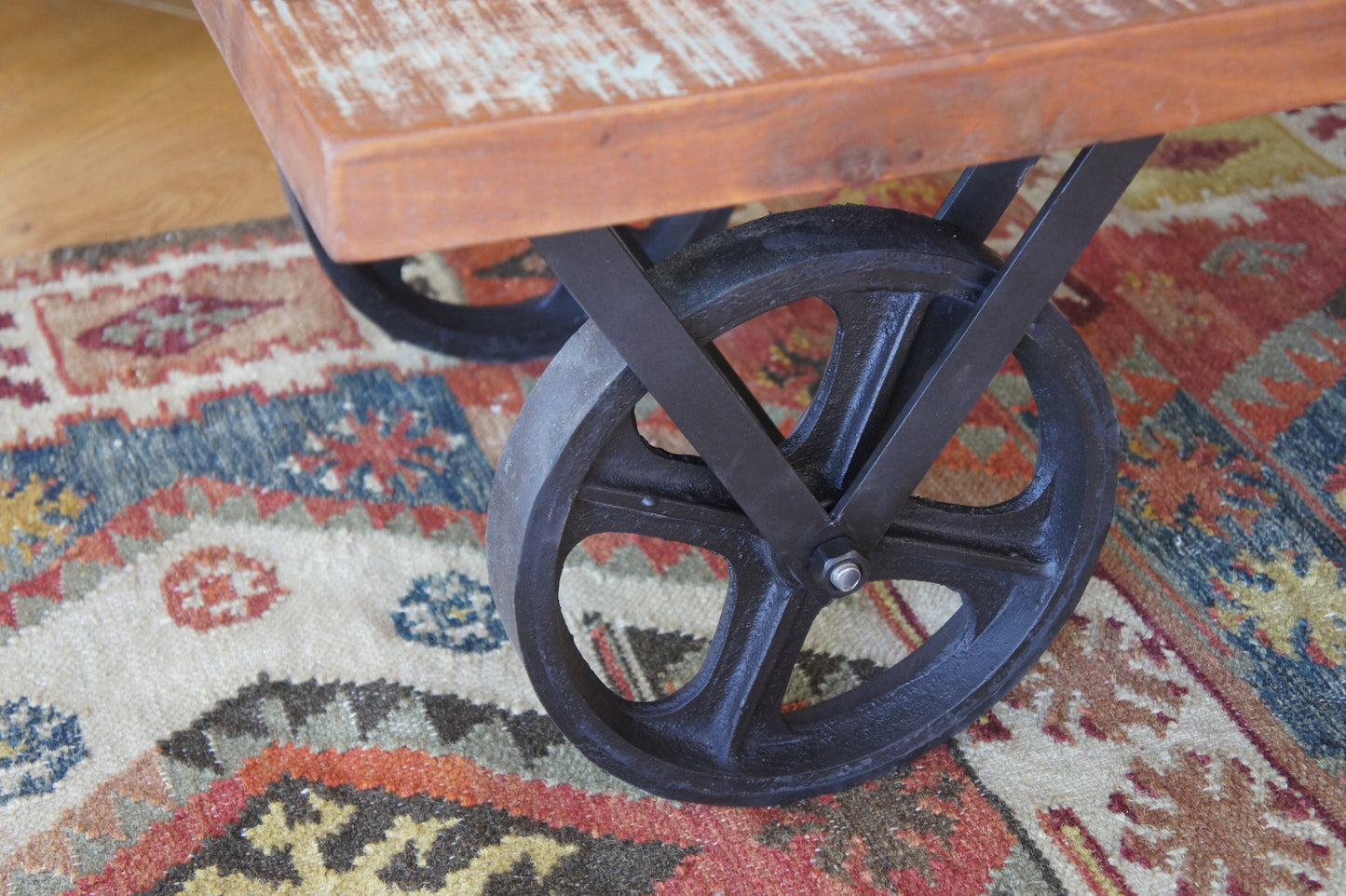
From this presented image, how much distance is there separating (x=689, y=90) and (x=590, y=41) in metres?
0.09

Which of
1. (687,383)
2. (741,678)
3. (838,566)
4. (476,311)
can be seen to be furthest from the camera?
(476,311)

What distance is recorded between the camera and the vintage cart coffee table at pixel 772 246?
0.68 meters

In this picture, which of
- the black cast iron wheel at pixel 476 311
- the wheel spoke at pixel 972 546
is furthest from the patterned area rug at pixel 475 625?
the wheel spoke at pixel 972 546

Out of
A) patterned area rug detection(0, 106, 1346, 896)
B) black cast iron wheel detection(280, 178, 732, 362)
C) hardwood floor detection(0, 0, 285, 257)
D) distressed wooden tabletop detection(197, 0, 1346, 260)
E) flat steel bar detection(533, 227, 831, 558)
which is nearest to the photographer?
distressed wooden tabletop detection(197, 0, 1346, 260)

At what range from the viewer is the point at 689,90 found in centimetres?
68

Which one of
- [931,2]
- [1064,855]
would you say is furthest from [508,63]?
[1064,855]

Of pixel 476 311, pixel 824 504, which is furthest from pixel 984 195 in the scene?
pixel 476 311

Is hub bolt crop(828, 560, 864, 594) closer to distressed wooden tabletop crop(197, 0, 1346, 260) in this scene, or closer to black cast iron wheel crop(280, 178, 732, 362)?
distressed wooden tabletop crop(197, 0, 1346, 260)

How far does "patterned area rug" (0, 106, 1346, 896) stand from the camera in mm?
1093

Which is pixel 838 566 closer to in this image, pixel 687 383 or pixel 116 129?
pixel 687 383

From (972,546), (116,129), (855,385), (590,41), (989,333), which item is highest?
(590,41)

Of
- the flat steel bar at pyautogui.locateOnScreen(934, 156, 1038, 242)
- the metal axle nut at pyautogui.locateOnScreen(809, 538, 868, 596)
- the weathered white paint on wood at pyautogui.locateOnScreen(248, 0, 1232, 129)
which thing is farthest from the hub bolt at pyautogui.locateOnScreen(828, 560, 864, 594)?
the weathered white paint on wood at pyautogui.locateOnScreen(248, 0, 1232, 129)

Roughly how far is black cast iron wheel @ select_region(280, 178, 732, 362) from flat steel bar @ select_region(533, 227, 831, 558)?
690mm

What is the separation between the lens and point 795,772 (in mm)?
1087
